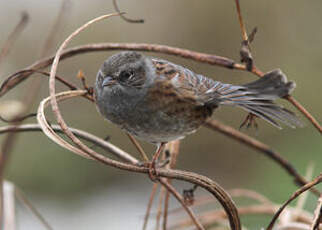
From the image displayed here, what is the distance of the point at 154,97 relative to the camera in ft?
8.87

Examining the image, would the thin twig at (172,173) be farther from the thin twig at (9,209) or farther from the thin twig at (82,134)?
the thin twig at (9,209)

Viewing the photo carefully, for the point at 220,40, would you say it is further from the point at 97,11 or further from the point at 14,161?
the point at 14,161

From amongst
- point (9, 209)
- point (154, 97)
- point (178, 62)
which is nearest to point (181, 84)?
point (154, 97)

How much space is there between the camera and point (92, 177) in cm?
633

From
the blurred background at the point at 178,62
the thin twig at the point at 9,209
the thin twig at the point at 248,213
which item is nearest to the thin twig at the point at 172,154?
the thin twig at the point at 248,213

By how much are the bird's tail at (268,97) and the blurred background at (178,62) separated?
3190 millimetres

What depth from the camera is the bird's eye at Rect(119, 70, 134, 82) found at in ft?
8.79

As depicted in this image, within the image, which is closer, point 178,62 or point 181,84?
point 181,84

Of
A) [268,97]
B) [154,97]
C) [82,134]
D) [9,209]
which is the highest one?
[154,97]

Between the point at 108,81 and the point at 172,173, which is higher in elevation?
the point at 108,81

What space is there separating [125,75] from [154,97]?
200 mm

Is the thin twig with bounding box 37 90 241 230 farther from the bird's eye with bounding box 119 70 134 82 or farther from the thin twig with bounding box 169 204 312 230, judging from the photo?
the bird's eye with bounding box 119 70 134 82

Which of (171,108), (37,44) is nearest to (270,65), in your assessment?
(37,44)

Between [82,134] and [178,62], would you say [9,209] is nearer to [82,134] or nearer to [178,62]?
[82,134]
